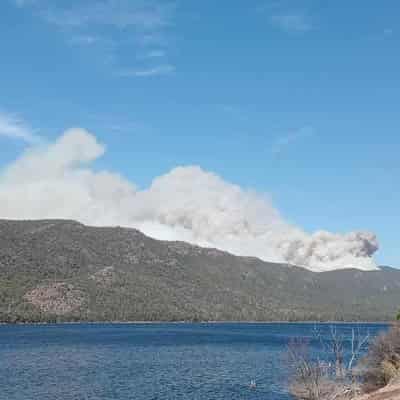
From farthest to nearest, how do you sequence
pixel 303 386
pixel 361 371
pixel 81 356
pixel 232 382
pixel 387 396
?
1. pixel 81 356
2. pixel 232 382
3. pixel 361 371
4. pixel 303 386
5. pixel 387 396

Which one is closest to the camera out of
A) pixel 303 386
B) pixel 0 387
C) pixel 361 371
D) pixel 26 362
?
pixel 303 386

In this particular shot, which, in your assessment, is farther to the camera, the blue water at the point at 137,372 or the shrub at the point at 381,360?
the blue water at the point at 137,372

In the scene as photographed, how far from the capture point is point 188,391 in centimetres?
9356

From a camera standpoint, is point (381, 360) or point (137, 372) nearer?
point (381, 360)

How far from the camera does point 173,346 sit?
189 metres

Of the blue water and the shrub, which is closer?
the shrub

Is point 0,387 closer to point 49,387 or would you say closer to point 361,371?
point 49,387

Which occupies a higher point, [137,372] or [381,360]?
[381,360]

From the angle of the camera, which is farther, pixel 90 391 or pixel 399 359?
pixel 90 391

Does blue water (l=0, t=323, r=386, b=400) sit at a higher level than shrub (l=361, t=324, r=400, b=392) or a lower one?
lower

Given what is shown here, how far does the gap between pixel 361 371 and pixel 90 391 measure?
122 feet

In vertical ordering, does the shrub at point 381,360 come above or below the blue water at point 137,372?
above


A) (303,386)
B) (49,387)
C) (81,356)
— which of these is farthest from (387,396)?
(81,356)

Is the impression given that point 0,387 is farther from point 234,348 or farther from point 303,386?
point 234,348
